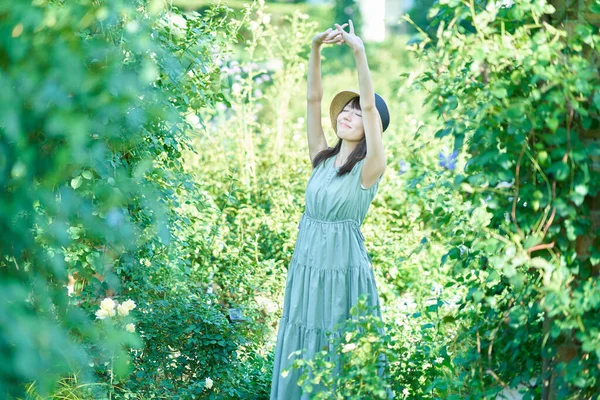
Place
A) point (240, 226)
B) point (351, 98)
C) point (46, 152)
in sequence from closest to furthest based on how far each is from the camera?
1. point (46, 152)
2. point (351, 98)
3. point (240, 226)

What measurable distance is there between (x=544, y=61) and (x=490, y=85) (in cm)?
16

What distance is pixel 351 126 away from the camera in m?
2.80

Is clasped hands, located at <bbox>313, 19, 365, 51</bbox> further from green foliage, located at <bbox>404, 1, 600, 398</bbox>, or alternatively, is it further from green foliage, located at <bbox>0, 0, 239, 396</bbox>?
green foliage, located at <bbox>0, 0, 239, 396</bbox>

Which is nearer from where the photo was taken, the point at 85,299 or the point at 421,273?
the point at 85,299

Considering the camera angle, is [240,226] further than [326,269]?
Yes

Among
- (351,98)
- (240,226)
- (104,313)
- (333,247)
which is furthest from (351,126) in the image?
(240,226)

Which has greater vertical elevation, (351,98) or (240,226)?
(351,98)

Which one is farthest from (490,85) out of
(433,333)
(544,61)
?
(433,333)

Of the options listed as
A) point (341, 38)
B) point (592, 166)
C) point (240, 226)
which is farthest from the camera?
point (240, 226)

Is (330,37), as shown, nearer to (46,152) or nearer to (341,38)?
(341,38)

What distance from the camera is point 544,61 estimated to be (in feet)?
5.79

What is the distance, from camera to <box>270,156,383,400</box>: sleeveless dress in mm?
2758

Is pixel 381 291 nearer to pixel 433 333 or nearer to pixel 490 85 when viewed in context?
pixel 433 333

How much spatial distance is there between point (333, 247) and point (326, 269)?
0.28 ft
